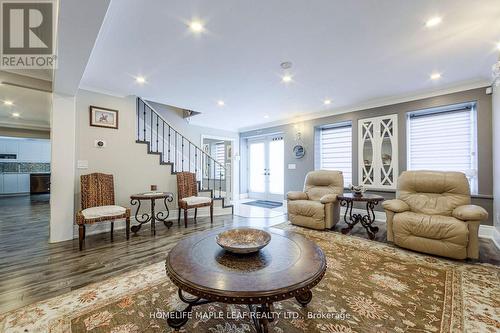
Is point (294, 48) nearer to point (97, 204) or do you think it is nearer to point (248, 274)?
point (248, 274)

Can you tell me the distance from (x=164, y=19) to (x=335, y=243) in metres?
3.45

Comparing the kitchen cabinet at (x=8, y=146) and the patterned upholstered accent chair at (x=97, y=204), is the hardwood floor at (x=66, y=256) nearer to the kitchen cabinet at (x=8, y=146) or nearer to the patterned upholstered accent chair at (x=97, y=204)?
the patterned upholstered accent chair at (x=97, y=204)

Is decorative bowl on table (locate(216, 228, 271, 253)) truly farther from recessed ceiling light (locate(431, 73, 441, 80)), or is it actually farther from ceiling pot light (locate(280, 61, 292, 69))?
recessed ceiling light (locate(431, 73, 441, 80))

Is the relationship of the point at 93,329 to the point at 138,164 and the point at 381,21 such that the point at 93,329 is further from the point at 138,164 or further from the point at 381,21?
the point at 381,21

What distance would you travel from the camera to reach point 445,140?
405 centimetres

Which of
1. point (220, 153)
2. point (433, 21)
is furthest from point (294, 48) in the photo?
point (220, 153)

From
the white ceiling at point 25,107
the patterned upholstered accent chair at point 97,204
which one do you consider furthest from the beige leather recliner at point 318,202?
the white ceiling at point 25,107

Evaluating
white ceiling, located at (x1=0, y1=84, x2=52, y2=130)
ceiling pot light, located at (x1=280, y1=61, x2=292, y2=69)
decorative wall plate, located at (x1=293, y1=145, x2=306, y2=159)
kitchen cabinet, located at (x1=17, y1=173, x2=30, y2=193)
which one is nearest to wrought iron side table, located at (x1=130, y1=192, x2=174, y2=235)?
white ceiling, located at (x1=0, y1=84, x2=52, y2=130)

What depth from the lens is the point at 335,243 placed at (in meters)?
3.14

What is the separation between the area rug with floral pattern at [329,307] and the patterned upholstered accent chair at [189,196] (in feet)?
5.81

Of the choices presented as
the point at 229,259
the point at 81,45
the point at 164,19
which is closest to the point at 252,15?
the point at 164,19

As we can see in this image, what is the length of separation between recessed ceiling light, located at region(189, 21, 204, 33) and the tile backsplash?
10700 mm

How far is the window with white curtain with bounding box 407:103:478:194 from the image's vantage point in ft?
12.3

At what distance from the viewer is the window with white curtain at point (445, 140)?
376 centimetres
